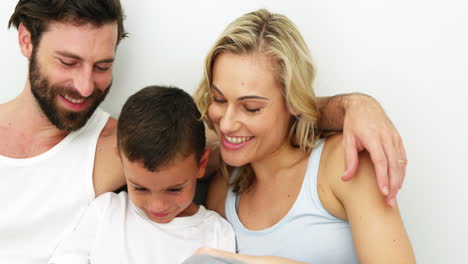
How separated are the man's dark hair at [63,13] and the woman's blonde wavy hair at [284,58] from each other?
15.7 inches

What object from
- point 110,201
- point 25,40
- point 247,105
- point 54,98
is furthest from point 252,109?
point 25,40

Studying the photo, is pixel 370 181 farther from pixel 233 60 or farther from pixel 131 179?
pixel 131 179

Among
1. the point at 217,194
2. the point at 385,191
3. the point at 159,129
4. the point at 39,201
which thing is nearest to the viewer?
the point at 385,191

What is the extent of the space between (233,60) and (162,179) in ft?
1.21

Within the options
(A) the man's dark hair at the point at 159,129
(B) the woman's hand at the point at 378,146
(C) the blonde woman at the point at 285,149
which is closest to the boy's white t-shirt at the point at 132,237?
(C) the blonde woman at the point at 285,149

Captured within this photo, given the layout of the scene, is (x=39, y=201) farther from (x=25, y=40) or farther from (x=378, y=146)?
(x=378, y=146)

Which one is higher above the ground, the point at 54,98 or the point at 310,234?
the point at 54,98

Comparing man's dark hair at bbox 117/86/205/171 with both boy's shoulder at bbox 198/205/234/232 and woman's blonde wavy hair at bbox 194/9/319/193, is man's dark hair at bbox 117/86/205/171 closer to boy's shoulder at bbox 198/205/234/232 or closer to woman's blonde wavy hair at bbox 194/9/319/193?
woman's blonde wavy hair at bbox 194/9/319/193

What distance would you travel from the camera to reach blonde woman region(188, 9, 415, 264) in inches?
53.6

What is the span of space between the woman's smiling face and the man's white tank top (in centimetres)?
51

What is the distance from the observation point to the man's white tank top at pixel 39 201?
64.2 inches

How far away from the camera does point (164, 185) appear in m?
1.45

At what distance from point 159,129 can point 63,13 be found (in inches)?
20.6

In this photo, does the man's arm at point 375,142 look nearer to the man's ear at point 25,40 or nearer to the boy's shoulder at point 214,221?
the boy's shoulder at point 214,221
